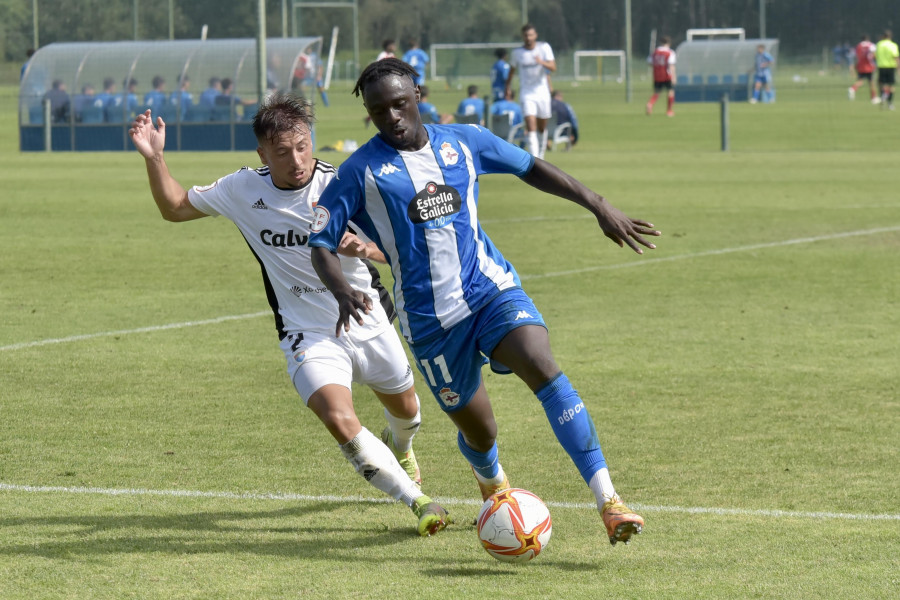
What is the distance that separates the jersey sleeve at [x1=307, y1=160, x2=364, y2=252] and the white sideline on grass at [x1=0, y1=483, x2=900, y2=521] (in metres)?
1.30

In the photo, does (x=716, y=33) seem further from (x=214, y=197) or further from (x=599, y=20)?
(x=214, y=197)

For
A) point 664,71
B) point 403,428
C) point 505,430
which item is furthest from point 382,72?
point 664,71

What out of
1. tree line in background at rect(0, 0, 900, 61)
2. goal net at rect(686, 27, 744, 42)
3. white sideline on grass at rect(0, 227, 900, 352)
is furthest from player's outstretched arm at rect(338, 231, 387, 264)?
goal net at rect(686, 27, 744, 42)

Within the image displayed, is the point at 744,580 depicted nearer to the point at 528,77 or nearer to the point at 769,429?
the point at 769,429

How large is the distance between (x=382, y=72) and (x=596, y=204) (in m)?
0.96

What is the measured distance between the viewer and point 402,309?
17.0ft

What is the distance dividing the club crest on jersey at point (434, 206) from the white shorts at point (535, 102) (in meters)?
19.9

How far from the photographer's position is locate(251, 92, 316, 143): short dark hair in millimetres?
5516

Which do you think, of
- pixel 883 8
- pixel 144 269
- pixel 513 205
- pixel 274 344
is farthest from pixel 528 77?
pixel 883 8

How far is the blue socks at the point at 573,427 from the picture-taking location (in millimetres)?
4957

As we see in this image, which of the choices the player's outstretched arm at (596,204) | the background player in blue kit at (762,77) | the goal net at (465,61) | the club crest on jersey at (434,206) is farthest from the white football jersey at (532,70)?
the goal net at (465,61)

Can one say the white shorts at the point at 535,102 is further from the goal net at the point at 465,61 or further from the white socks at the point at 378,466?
the goal net at the point at 465,61

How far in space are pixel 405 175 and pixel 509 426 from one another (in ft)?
8.21

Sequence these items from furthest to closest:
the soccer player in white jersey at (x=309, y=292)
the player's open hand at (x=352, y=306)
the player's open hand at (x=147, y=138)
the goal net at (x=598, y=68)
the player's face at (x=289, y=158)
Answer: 1. the goal net at (x=598, y=68)
2. the player's open hand at (x=147, y=138)
3. the player's face at (x=289, y=158)
4. the soccer player in white jersey at (x=309, y=292)
5. the player's open hand at (x=352, y=306)
